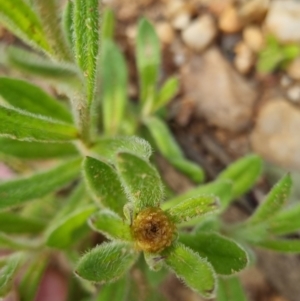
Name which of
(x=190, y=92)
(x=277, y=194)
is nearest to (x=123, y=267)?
(x=277, y=194)

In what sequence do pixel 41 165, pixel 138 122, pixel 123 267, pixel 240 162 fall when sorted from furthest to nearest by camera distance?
pixel 41 165 → pixel 138 122 → pixel 240 162 → pixel 123 267

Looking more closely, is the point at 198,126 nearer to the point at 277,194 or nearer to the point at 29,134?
the point at 277,194

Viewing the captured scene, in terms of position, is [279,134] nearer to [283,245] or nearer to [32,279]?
[283,245]

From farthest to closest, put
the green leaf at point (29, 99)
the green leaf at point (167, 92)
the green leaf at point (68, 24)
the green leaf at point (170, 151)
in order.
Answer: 1. the green leaf at point (167, 92)
2. the green leaf at point (170, 151)
3. the green leaf at point (29, 99)
4. the green leaf at point (68, 24)

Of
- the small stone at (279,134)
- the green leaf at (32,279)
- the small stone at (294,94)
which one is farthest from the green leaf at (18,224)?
the small stone at (294,94)

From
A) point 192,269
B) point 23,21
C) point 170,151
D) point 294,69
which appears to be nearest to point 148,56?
point 170,151

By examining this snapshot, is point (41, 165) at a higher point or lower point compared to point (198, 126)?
higher

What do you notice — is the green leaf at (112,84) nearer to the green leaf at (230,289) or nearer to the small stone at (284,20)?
the green leaf at (230,289)

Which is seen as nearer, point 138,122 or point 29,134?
point 29,134
